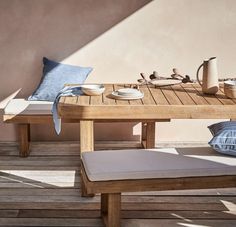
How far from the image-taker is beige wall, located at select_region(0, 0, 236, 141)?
185 inches

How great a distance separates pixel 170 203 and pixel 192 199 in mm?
192

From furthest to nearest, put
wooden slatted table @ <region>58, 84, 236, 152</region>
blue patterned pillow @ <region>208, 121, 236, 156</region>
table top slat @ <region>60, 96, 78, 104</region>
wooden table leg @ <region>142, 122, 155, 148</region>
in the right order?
wooden table leg @ <region>142, 122, 155, 148</region>, table top slat @ <region>60, 96, 78, 104</region>, wooden slatted table @ <region>58, 84, 236, 152</region>, blue patterned pillow @ <region>208, 121, 236, 156</region>

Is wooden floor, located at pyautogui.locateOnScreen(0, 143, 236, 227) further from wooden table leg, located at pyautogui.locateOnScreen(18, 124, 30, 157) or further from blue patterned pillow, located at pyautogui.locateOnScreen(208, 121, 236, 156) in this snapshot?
blue patterned pillow, located at pyautogui.locateOnScreen(208, 121, 236, 156)

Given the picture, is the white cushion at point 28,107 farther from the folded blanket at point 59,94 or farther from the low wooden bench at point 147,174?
the low wooden bench at point 147,174

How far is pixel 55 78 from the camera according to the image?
4.57m

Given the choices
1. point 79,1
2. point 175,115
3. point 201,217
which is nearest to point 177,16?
point 79,1

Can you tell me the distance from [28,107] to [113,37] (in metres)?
1.16

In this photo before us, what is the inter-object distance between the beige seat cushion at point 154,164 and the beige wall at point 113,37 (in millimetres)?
1981

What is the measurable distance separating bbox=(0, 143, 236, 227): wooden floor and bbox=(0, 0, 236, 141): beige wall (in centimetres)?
113

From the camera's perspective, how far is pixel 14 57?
477 cm

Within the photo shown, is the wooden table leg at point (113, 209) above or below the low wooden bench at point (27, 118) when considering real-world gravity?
below

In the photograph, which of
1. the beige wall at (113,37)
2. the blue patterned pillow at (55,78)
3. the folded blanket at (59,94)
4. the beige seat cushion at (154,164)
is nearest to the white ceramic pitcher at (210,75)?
the beige seat cushion at (154,164)

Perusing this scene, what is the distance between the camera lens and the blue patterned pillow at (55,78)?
→ 4520 mm

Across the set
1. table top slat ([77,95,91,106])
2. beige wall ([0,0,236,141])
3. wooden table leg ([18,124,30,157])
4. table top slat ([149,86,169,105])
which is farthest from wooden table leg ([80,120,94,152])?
beige wall ([0,0,236,141])
